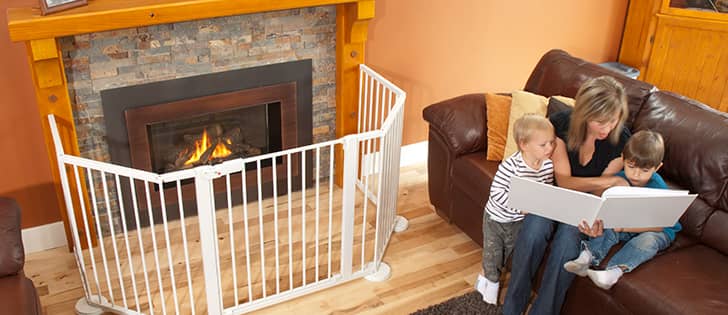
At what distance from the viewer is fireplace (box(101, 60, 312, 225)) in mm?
3113

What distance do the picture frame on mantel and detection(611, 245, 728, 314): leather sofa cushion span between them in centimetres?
249

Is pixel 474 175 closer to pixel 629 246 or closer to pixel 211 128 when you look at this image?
pixel 629 246

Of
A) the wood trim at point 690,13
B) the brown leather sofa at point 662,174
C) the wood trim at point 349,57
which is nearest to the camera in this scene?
the brown leather sofa at point 662,174

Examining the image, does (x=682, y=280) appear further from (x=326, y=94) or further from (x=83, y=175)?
(x=83, y=175)

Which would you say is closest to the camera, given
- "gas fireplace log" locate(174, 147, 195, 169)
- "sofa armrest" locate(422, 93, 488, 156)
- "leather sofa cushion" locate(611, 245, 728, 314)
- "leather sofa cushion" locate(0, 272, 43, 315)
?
"leather sofa cushion" locate(0, 272, 43, 315)

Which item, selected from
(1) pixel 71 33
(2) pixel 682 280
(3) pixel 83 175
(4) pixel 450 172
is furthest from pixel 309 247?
(2) pixel 682 280

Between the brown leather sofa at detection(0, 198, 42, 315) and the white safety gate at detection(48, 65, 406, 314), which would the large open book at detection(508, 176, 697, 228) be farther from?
the brown leather sofa at detection(0, 198, 42, 315)

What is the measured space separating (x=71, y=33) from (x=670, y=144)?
2.63 m

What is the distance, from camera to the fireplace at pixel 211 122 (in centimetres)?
311

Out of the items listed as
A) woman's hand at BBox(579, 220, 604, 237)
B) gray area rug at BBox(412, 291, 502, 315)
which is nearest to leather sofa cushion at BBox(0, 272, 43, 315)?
gray area rug at BBox(412, 291, 502, 315)

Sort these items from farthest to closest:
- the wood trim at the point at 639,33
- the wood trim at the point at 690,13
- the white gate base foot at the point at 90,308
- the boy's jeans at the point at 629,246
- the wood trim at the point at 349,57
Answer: the wood trim at the point at 639,33, the wood trim at the point at 690,13, the wood trim at the point at 349,57, the white gate base foot at the point at 90,308, the boy's jeans at the point at 629,246

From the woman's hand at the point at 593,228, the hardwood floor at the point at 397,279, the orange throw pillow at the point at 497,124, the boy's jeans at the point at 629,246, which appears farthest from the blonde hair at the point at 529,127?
the hardwood floor at the point at 397,279

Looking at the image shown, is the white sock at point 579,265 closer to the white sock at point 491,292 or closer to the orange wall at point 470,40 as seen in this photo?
the white sock at point 491,292

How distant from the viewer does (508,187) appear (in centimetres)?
264
